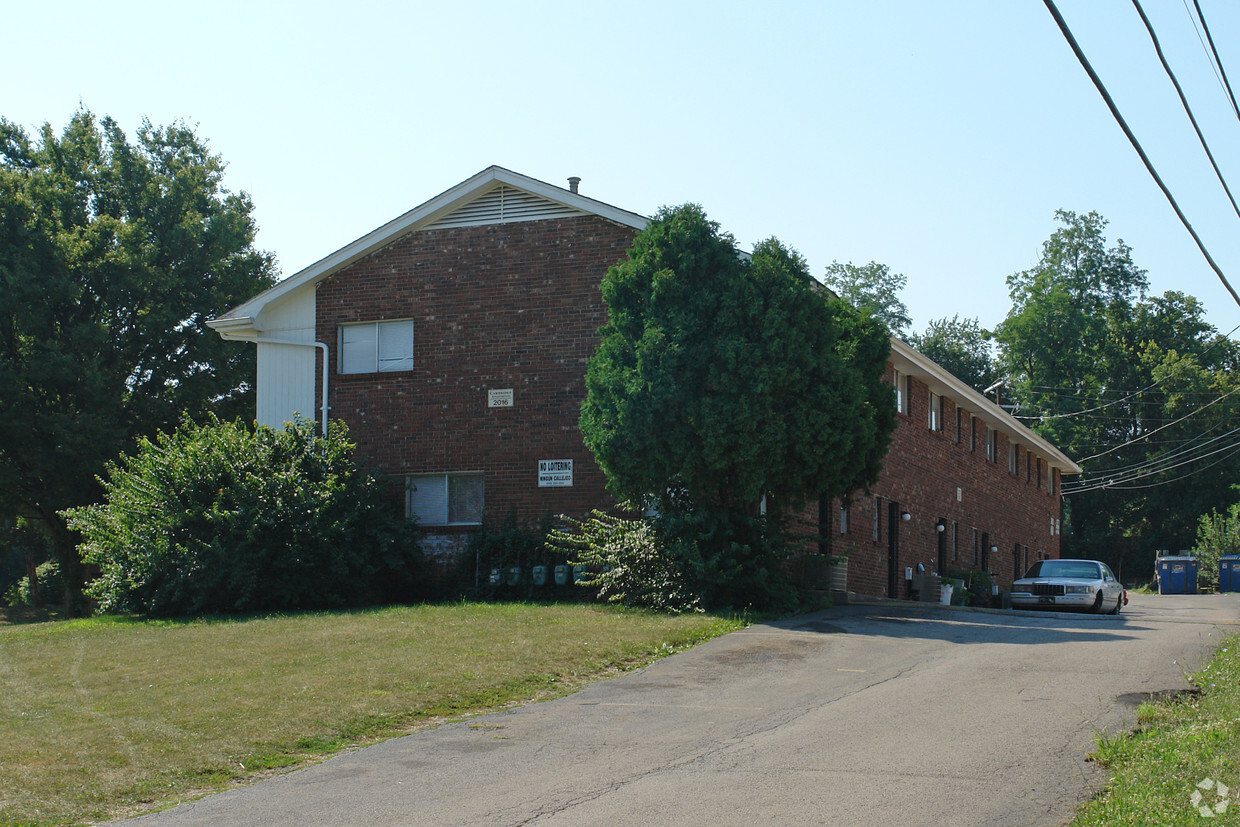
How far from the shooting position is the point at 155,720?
9.68 m

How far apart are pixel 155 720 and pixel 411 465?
42.3 feet

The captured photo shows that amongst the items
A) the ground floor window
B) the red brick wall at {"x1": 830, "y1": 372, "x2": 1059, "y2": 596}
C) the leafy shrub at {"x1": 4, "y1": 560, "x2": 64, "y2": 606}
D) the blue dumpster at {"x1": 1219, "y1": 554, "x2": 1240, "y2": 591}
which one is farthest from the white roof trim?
the leafy shrub at {"x1": 4, "y1": 560, "x2": 64, "y2": 606}

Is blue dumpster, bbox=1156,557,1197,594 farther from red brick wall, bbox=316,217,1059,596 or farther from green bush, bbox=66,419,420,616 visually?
green bush, bbox=66,419,420,616

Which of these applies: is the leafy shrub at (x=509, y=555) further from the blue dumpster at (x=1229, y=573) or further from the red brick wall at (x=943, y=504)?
the blue dumpster at (x=1229, y=573)

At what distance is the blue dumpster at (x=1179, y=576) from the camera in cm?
4941

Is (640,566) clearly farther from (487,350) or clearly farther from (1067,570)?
(1067,570)

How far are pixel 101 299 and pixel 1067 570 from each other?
27127mm

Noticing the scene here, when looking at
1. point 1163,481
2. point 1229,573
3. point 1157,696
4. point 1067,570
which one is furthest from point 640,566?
point 1163,481

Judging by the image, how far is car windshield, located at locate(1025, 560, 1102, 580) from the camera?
24125mm

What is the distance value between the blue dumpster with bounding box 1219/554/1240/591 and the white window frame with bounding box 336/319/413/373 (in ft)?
133

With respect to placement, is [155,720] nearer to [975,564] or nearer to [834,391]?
[834,391]

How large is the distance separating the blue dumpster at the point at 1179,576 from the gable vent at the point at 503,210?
1473 inches

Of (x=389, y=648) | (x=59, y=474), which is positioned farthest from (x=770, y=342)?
(x=59, y=474)

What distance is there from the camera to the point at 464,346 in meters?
22.3
